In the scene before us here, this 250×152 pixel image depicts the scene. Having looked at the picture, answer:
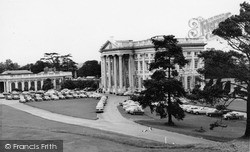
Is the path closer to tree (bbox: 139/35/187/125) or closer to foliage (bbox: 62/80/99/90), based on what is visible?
tree (bbox: 139/35/187/125)

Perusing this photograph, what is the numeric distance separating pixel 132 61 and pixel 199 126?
48.2m

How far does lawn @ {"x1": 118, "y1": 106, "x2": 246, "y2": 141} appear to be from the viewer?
3316cm

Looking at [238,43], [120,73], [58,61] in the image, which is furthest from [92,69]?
[238,43]

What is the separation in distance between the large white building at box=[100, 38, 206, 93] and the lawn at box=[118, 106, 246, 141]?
33.1 metres

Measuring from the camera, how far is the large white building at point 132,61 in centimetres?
7800

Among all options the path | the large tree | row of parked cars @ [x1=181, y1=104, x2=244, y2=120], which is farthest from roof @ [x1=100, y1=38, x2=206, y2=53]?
the large tree

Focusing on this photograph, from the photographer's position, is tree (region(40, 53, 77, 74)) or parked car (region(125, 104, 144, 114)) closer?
parked car (region(125, 104, 144, 114))

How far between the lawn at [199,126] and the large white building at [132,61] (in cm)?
3312

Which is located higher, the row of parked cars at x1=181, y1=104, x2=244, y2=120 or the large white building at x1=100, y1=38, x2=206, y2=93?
the large white building at x1=100, y1=38, x2=206, y2=93

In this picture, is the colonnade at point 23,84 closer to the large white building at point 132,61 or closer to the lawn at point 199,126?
the large white building at point 132,61

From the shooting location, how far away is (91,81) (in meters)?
107

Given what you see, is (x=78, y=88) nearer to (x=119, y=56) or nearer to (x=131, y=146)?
(x=119, y=56)

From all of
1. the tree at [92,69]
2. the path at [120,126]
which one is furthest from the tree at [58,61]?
the path at [120,126]

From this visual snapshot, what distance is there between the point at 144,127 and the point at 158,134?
457cm
